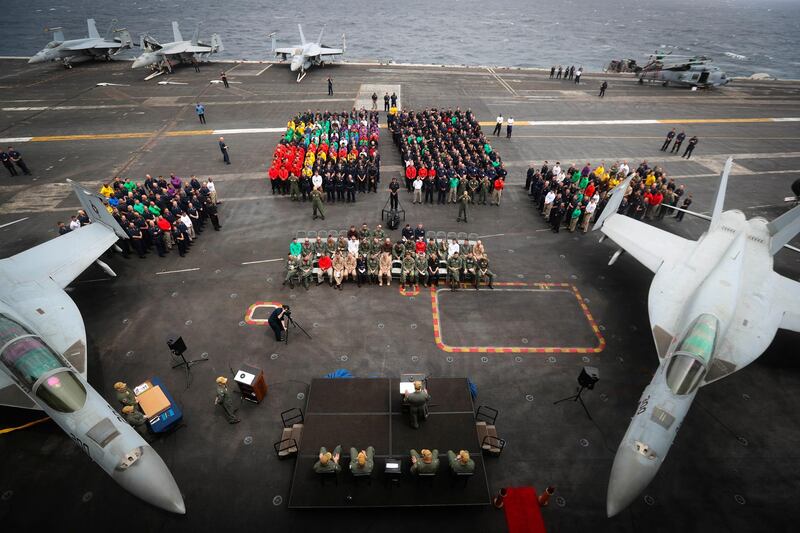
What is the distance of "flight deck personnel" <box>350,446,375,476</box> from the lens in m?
8.55

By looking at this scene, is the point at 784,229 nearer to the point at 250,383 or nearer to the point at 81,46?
the point at 250,383

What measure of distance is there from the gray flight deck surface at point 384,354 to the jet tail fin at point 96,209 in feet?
6.81

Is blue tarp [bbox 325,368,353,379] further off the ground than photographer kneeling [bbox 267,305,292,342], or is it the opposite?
photographer kneeling [bbox 267,305,292,342]

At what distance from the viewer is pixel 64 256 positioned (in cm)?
1409

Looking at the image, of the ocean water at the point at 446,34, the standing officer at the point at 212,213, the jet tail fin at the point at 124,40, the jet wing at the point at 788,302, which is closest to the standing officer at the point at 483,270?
the jet wing at the point at 788,302

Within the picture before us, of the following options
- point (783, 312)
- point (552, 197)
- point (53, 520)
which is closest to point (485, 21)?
point (552, 197)

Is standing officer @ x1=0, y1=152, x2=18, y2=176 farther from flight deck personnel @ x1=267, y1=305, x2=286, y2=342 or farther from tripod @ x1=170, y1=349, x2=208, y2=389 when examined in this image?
flight deck personnel @ x1=267, y1=305, x2=286, y2=342

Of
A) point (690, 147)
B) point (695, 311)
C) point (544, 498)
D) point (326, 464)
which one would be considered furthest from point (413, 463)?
point (690, 147)

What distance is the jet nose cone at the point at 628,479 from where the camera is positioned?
772 centimetres

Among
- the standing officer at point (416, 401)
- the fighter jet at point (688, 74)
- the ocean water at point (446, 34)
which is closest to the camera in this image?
the standing officer at point (416, 401)

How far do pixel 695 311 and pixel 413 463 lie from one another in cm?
884

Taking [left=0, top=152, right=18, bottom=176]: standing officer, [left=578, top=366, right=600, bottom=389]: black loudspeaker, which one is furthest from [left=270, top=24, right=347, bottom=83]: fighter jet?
[left=578, top=366, right=600, bottom=389]: black loudspeaker

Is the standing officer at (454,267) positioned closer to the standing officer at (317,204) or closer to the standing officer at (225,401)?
the standing officer at (317,204)

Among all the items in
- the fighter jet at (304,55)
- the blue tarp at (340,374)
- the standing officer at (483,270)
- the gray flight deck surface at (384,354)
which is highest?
the fighter jet at (304,55)
